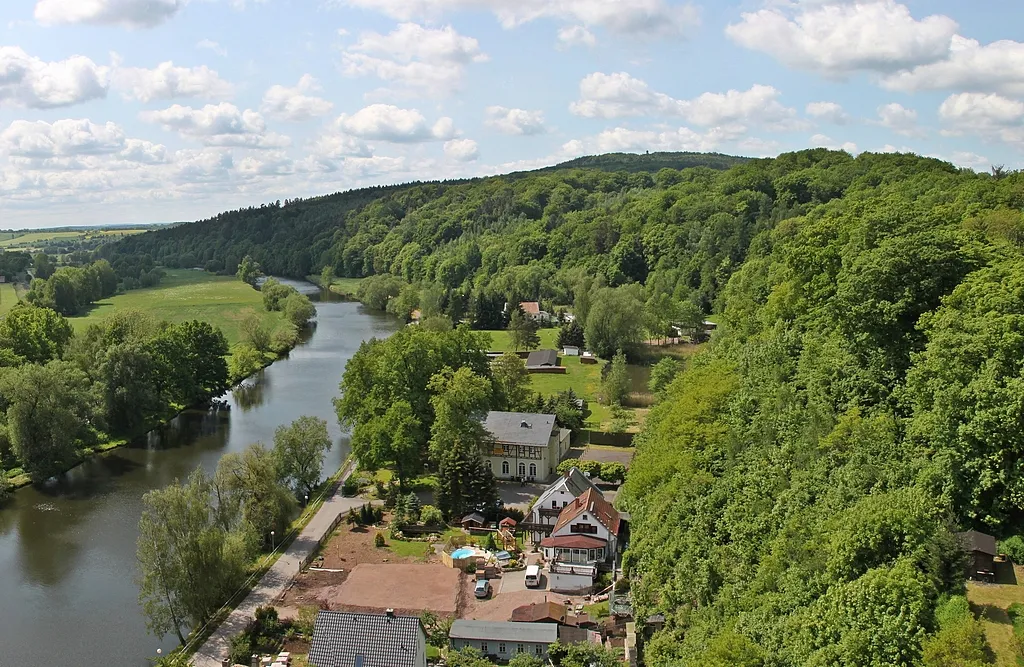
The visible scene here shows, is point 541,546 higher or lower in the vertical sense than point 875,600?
lower

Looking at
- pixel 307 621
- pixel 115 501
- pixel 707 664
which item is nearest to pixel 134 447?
pixel 115 501

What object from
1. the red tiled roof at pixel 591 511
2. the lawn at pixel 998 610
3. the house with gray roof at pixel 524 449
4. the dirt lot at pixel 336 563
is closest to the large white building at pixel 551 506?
the red tiled roof at pixel 591 511

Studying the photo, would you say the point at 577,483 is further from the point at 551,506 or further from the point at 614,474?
the point at 614,474

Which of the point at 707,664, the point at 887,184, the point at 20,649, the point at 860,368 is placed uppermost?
the point at 887,184

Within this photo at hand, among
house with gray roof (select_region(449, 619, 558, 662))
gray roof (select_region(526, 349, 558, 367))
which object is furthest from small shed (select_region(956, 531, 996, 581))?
gray roof (select_region(526, 349, 558, 367))

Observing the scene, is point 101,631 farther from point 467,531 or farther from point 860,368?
point 860,368

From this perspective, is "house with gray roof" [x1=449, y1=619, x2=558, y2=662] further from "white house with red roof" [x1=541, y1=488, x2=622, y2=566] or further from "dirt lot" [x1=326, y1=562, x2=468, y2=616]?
"white house with red roof" [x1=541, y1=488, x2=622, y2=566]
